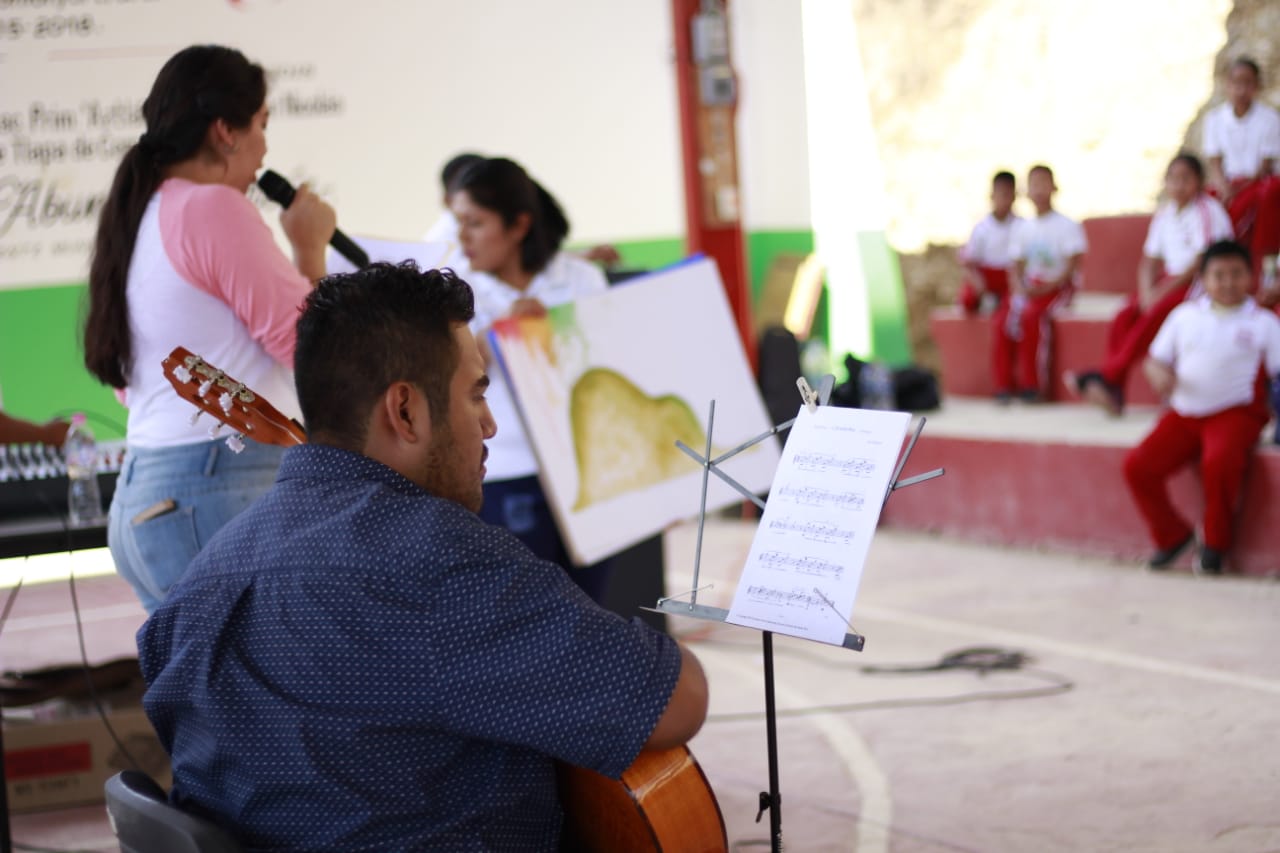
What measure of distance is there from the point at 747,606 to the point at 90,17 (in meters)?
5.80

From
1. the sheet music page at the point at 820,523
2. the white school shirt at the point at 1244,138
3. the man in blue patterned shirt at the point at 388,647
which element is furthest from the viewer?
the white school shirt at the point at 1244,138

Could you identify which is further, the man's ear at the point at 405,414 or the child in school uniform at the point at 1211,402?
the child in school uniform at the point at 1211,402

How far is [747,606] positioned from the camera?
1800 mm

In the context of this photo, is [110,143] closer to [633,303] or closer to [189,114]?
[633,303]

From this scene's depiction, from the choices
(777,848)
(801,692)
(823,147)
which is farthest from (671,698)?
(823,147)

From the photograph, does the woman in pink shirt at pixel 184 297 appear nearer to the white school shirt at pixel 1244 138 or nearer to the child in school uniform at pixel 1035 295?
the child in school uniform at pixel 1035 295

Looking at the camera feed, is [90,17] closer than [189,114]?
No

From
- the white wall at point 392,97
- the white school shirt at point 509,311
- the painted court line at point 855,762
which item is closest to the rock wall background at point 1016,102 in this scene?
the white wall at point 392,97

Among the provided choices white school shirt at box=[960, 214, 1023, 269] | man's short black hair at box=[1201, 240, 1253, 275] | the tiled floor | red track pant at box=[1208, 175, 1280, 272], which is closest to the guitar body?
the tiled floor

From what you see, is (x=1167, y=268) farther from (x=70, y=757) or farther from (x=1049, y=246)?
(x=70, y=757)

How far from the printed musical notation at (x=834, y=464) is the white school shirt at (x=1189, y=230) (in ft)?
18.6

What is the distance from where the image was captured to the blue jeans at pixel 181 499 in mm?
2395

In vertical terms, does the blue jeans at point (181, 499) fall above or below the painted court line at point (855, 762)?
above

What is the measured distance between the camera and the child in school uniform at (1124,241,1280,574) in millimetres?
5164
